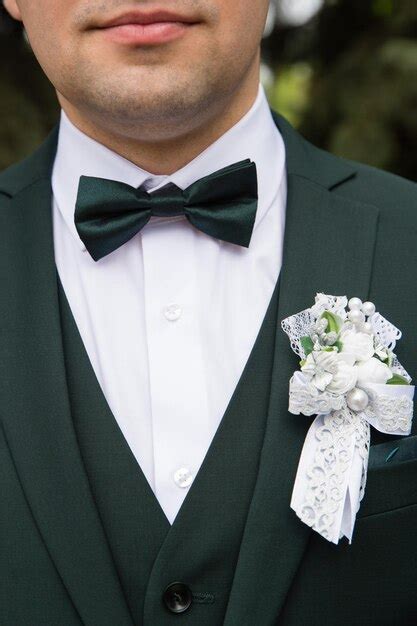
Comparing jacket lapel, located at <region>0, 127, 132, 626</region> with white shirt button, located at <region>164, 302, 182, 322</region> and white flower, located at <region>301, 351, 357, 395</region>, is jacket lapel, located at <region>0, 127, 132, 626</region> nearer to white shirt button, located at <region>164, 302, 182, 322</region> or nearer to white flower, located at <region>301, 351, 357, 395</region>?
white shirt button, located at <region>164, 302, 182, 322</region>

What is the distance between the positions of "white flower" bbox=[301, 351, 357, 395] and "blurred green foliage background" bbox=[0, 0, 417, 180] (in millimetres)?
1928

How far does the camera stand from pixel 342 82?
3.97 meters

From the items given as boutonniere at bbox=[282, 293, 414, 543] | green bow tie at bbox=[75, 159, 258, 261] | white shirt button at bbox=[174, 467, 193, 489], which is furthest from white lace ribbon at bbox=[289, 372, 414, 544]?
green bow tie at bbox=[75, 159, 258, 261]

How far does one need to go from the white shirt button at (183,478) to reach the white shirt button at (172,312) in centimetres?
32

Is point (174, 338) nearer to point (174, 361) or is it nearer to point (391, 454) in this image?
point (174, 361)

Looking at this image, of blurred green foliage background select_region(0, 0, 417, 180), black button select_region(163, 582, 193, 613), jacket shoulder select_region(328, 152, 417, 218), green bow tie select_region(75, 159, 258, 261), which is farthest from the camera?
blurred green foliage background select_region(0, 0, 417, 180)

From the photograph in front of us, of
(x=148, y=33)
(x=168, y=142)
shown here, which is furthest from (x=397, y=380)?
(x=148, y=33)

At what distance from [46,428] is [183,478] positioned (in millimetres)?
289

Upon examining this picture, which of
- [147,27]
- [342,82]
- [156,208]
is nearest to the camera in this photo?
[147,27]

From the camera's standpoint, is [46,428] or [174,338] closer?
[46,428]

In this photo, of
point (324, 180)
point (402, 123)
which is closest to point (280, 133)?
point (324, 180)

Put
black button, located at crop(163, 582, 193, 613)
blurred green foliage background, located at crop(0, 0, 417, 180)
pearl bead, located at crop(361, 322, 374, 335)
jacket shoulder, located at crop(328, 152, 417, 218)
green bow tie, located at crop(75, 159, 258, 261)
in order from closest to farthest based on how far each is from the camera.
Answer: black button, located at crop(163, 582, 193, 613), pearl bead, located at crop(361, 322, 374, 335), green bow tie, located at crop(75, 159, 258, 261), jacket shoulder, located at crop(328, 152, 417, 218), blurred green foliage background, located at crop(0, 0, 417, 180)

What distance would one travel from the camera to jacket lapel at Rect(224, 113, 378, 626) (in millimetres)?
1965

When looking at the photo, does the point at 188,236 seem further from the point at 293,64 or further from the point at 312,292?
the point at 293,64
